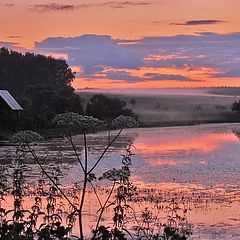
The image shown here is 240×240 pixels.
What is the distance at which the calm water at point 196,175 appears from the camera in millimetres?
13586

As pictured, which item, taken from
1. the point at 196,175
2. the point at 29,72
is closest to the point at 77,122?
the point at 196,175

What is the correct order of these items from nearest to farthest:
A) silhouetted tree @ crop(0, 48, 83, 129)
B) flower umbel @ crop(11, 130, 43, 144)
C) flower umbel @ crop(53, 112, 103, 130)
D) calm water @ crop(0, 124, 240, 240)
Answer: flower umbel @ crop(53, 112, 103, 130), flower umbel @ crop(11, 130, 43, 144), calm water @ crop(0, 124, 240, 240), silhouetted tree @ crop(0, 48, 83, 129)

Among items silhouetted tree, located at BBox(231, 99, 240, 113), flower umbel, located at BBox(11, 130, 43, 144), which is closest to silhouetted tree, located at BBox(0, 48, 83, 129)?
silhouetted tree, located at BBox(231, 99, 240, 113)

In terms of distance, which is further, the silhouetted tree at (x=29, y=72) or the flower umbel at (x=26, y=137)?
the silhouetted tree at (x=29, y=72)

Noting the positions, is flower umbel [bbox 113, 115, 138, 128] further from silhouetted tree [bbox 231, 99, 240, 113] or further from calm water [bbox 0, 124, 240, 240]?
silhouetted tree [bbox 231, 99, 240, 113]

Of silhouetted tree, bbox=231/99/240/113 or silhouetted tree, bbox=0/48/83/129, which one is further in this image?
silhouetted tree, bbox=0/48/83/129

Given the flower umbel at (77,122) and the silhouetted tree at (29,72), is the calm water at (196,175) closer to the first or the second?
the flower umbel at (77,122)

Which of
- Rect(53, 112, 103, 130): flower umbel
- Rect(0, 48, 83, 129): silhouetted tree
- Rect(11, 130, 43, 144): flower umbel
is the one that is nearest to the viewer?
Rect(53, 112, 103, 130): flower umbel

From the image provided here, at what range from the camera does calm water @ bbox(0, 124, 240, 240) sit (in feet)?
44.6

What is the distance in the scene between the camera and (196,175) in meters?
22.3

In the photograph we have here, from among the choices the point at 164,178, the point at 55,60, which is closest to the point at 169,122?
the point at 55,60

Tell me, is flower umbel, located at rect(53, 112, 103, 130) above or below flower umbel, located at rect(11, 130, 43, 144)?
above

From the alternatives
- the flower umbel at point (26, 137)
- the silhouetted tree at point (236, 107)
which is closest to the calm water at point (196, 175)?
the flower umbel at point (26, 137)

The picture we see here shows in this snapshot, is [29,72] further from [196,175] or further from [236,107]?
[196,175]
